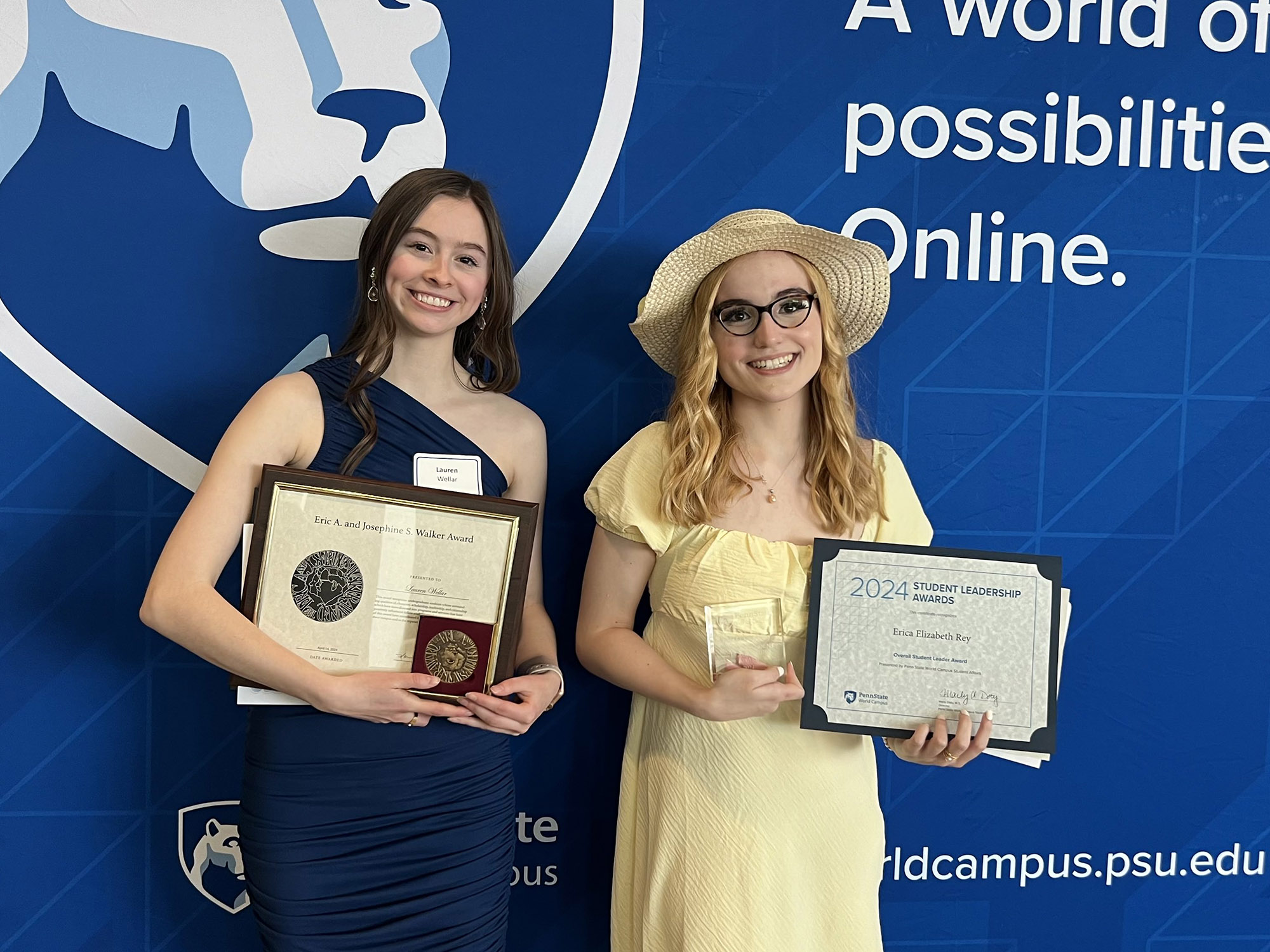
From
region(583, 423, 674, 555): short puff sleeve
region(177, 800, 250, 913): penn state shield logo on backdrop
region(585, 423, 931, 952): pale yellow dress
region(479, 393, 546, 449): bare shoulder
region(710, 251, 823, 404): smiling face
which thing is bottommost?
region(177, 800, 250, 913): penn state shield logo on backdrop

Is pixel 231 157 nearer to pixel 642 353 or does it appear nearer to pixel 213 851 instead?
pixel 642 353

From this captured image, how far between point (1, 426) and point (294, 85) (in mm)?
1016

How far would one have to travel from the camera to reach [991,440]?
2.27 m

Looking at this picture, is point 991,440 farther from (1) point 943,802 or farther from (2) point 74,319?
(2) point 74,319

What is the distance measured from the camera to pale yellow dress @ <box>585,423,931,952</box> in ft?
5.54

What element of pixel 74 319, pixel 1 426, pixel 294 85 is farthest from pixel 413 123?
pixel 1 426

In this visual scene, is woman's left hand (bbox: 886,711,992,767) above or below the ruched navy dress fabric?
above

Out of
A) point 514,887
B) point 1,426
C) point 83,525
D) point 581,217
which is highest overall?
point 581,217

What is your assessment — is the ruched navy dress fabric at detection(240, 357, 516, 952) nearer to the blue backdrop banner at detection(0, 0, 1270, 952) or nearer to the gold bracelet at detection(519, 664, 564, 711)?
the gold bracelet at detection(519, 664, 564, 711)

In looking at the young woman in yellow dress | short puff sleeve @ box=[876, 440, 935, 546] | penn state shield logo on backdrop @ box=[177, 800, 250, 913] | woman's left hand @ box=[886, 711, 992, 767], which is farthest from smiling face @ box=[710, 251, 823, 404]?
penn state shield logo on backdrop @ box=[177, 800, 250, 913]

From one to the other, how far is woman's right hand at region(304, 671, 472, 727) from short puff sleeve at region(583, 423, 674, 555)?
45 cm

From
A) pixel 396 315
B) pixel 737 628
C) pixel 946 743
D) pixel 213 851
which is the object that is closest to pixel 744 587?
pixel 737 628

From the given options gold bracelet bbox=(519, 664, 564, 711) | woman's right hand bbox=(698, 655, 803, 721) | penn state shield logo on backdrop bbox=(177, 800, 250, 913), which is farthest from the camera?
A: penn state shield logo on backdrop bbox=(177, 800, 250, 913)

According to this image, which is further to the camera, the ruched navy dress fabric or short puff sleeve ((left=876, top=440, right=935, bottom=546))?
short puff sleeve ((left=876, top=440, right=935, bottom=546))
